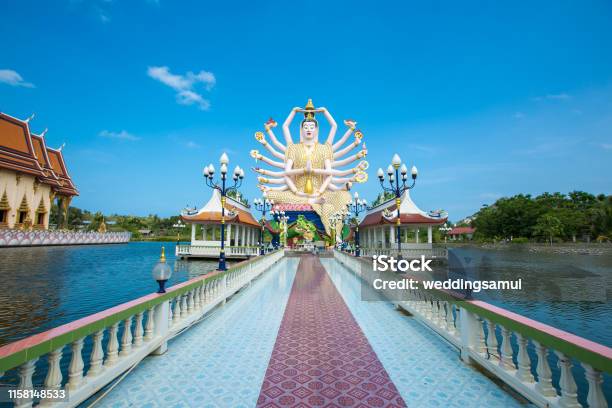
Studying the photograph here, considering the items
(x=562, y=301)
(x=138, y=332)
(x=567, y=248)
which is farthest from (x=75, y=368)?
(x=567, y=248)

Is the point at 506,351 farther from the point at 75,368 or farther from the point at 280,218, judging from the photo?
the point at 280,218

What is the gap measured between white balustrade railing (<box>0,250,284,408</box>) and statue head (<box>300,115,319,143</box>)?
29.8 m

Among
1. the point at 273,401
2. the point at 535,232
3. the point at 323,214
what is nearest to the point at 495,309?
the point at 273,401

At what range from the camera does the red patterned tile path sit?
2.96 metres

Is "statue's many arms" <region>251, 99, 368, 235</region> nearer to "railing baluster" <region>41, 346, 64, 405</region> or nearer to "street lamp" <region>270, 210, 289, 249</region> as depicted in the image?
"street lamp" <region>270, 210, 289, 249</region>

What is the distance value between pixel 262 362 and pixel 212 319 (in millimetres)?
2446

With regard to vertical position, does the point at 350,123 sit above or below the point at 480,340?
above

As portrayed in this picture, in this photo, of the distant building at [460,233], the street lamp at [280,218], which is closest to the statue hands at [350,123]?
the street lamp at [280,218]

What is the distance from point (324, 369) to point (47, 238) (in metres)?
41.0

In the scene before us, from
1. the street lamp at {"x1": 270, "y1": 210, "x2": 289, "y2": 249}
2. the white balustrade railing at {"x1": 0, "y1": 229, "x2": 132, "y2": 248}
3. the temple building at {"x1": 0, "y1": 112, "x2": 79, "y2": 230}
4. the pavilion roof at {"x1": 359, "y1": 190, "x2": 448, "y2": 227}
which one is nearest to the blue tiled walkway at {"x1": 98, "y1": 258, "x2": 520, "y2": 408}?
the pavilion roof at {"x1": 359, "y1": 190, "x2": 448, "y2": 227}

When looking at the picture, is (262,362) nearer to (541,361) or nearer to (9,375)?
(541,361)

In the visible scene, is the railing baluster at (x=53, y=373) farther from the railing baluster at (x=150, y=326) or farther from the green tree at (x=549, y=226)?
the green tree at (x=549, y=226)

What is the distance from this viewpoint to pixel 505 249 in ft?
138

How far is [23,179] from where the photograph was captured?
31.3m
